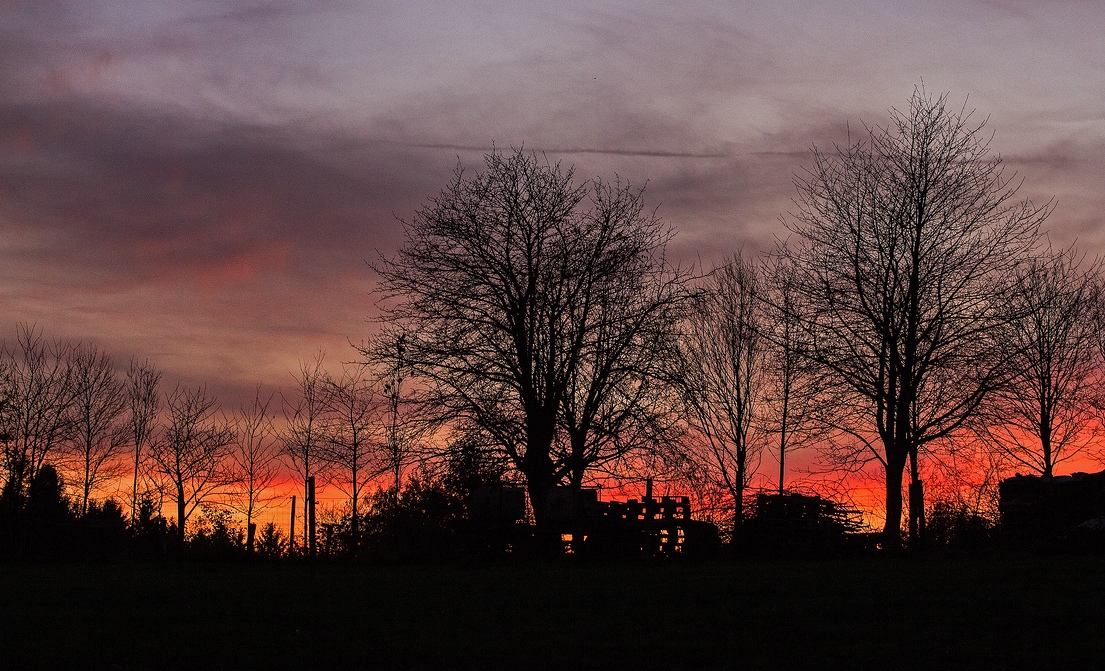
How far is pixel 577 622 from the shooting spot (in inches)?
449

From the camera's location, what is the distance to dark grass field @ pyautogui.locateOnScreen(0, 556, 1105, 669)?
350 inches

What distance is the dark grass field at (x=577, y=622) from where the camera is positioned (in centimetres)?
890

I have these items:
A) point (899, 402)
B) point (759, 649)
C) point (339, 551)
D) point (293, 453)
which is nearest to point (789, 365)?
point (899, 402)

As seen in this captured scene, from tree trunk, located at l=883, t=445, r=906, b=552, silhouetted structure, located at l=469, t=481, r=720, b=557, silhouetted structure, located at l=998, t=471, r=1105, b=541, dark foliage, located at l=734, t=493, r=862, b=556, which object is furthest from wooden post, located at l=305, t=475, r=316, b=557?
silhouetted structure, located at l=998, t=471, r=1105, b=541

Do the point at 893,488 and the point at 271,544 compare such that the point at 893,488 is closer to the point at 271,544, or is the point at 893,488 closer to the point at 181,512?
the point at 271,544

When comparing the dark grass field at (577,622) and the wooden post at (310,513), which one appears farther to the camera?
the wooden post at (310,513)

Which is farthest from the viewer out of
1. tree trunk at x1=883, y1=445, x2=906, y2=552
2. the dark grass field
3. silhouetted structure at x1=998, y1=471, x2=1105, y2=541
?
→ tree trunk at x1=883, y1=445, x2=906, y2=552

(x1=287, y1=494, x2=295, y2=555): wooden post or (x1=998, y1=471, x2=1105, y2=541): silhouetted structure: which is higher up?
(x1=998, y1=471, x2=1105, y2=541): silhouetted structure

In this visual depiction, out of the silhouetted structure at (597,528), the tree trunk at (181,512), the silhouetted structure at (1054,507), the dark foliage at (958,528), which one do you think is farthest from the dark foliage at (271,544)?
A: the silhouetted structure at (1054,507)

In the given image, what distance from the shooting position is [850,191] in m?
30.6

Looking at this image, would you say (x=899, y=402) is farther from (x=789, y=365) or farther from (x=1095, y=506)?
(x=1095, y=506)

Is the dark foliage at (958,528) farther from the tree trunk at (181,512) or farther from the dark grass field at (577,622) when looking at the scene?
the tree trunk at (181,512)

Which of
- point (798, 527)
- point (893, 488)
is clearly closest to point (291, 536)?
point (798, 527)

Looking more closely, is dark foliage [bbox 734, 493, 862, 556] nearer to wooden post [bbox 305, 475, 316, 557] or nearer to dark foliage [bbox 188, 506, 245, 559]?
wooden post [bbox 305, 475, 316, 557]
